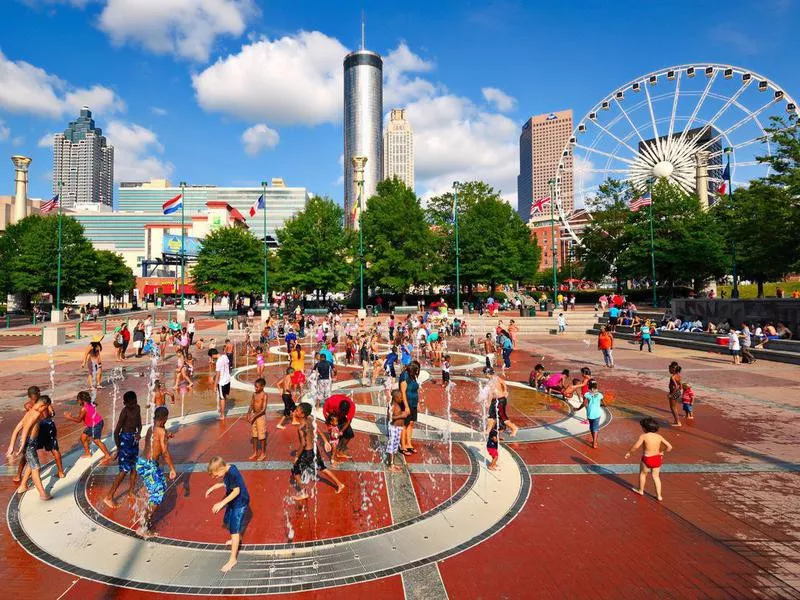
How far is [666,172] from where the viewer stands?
62.3 meters

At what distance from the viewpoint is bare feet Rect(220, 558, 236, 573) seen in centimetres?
555

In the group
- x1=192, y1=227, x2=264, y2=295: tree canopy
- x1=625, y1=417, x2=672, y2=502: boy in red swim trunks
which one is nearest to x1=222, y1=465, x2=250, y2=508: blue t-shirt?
x1=625, y1=417, x2=672, y2=502: boy in red swim trunks

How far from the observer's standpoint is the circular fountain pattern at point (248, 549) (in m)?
5.40

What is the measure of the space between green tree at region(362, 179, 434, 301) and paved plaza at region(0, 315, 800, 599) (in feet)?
132

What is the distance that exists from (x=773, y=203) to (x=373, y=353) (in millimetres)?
24311

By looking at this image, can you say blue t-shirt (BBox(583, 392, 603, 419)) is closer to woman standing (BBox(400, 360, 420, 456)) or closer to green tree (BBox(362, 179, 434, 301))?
woman standing (BBox(400, 360, 420, 456))

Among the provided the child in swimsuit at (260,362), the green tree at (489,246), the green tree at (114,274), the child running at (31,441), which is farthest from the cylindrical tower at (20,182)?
the child running at (31,441)

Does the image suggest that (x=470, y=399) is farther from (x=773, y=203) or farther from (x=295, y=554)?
(x=773, y=203)

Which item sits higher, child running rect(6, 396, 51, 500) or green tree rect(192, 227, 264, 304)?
green tree rect(192, 227, 264, 304)

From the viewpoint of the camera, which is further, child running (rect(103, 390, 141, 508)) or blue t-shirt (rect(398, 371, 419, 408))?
blue t-shirt (rect(398, 371, 419, 408))

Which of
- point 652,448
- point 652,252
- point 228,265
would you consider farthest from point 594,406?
point 228,265

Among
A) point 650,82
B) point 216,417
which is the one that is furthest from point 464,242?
point 216,417

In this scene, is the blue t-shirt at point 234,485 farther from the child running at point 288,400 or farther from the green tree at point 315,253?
the green tree at point 315,253

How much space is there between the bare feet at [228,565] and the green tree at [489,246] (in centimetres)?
4948
